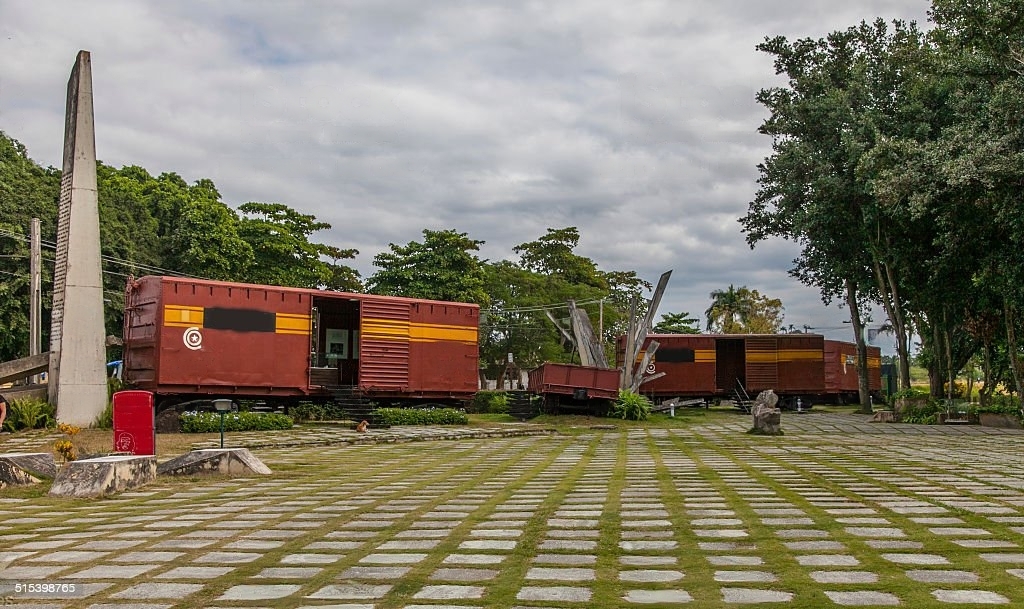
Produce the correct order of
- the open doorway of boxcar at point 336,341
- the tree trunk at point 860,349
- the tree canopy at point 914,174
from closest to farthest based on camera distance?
the tree canopy at point 914,174, the open doorway of boxcar at point 336,341, the tree trunk at point 860,349

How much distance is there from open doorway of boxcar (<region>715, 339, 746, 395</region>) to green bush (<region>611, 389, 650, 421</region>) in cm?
1018

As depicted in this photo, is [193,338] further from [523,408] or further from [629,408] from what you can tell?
[629,408]

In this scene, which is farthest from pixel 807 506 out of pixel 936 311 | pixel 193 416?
pixel 936 311

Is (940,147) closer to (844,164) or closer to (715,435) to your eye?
(844,164)

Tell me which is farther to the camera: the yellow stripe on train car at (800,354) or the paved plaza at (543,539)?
the yellow stripe on train car at (800,354)

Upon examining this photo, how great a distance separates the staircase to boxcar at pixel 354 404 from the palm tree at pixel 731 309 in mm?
40901

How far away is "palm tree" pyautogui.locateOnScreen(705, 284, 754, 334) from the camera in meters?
58.5

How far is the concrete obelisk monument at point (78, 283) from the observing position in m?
16.4

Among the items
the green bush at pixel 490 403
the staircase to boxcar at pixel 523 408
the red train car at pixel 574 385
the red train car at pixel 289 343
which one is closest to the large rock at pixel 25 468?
the red train car at pixel 289 343

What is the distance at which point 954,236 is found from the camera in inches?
739

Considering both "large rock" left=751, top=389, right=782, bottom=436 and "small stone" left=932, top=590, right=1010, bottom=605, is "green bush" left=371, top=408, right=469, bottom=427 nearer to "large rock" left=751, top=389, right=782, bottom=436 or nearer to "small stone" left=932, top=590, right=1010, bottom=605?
"large rock" left=751, top=389, right=782, bottom=436

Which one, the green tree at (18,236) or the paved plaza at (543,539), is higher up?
the green tree at (18,236)

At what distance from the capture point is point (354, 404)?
2080 centimetres

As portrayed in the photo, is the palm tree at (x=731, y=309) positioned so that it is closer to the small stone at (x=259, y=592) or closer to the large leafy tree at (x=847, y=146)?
the large leafy tree at (x=847, y=146)
